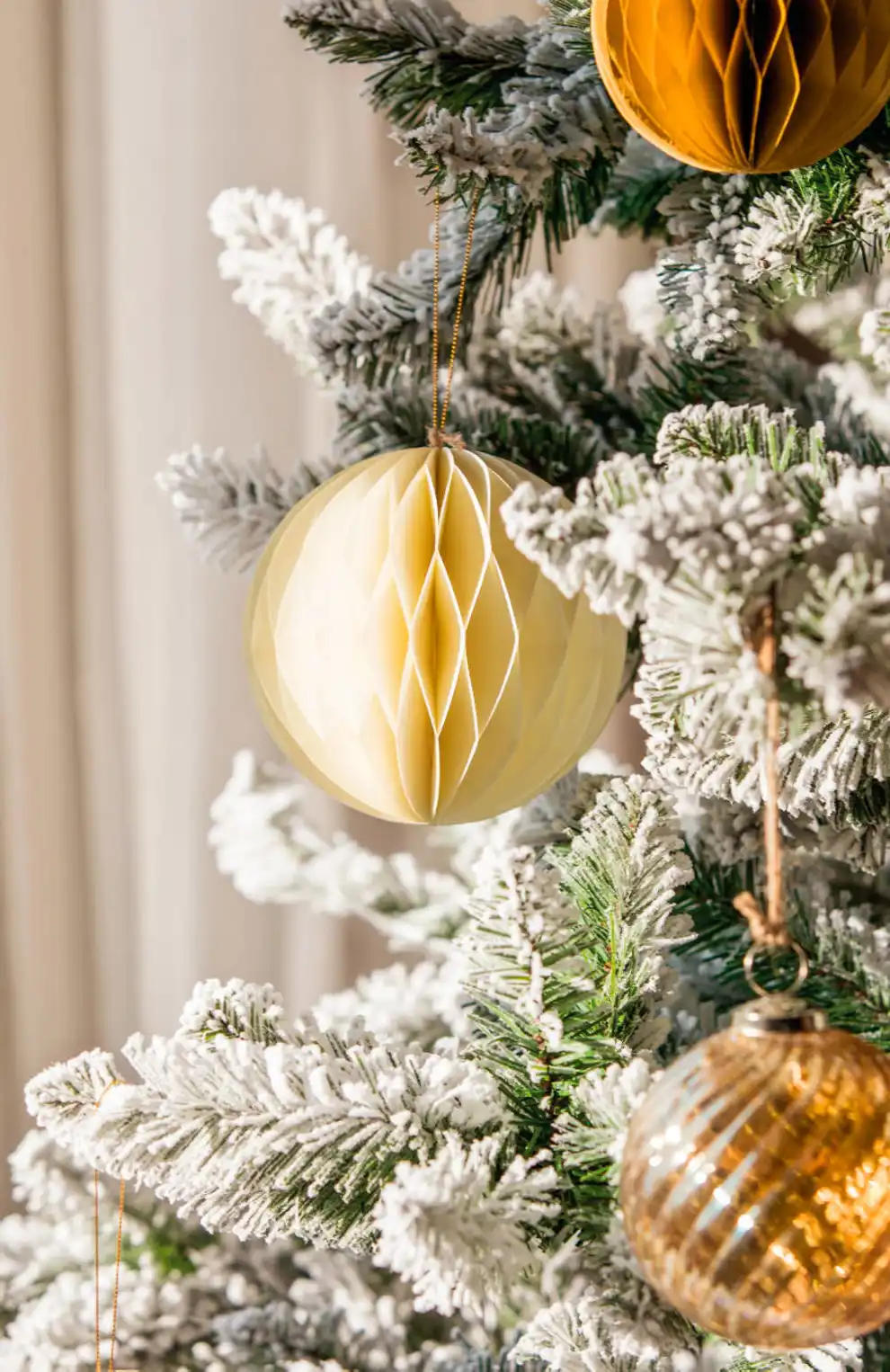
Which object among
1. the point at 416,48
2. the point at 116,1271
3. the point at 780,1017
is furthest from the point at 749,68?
the point at 116,1271

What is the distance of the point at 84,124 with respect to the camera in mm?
901

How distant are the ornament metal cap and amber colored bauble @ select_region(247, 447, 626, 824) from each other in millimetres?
144

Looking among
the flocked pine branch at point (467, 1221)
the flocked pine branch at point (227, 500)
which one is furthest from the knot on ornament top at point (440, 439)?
the flocked pine branch at point (467, 1221)

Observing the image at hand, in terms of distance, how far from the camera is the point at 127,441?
37.6 inches

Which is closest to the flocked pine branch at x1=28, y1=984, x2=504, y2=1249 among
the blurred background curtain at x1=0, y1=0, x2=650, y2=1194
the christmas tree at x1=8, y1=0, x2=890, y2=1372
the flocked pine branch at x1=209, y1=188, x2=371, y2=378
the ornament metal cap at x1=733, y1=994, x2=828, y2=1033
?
the christmas tree at x1=8, y1=0, x2=890, y2=1372

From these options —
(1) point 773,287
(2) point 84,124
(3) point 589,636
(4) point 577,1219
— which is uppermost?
(2) point 84,124

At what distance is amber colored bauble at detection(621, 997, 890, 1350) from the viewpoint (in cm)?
27

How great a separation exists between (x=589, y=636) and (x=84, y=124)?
71 cm

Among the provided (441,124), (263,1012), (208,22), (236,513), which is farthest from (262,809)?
(208,22)

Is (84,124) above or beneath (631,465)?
above

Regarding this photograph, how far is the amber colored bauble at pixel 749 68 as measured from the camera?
0.35m

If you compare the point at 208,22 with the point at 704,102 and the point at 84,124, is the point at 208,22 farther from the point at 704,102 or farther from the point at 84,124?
→ the point at 704,102

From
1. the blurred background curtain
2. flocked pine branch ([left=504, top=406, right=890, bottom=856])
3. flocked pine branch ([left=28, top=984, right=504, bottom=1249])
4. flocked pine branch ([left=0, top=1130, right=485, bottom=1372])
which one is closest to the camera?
flocked pine branch ([left=504, top=406, right=890, bottom=856])

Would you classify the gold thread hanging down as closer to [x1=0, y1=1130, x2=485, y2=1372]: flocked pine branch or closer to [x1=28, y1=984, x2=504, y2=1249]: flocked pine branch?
[x1=28, y1=984, x2=504, y2=1249]: flocked pine branch
